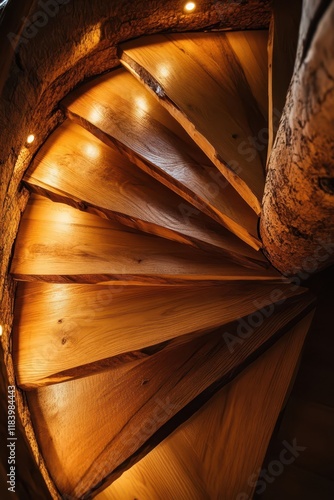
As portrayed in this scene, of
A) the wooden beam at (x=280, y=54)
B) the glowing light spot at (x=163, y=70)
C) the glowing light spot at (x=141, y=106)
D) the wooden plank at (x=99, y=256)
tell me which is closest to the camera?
the wooden beam at (x=280, y=54)

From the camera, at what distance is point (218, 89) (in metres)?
1.99

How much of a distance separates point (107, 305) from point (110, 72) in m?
1.29

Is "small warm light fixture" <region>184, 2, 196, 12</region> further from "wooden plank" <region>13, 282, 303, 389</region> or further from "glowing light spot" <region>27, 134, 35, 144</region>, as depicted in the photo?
"wooden plank" <region>13, 282, 303, 389</region>

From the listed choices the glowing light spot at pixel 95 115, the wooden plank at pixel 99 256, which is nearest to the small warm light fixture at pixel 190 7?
the glowing light spot at pixel 95 115

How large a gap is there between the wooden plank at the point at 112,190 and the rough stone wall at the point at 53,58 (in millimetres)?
103

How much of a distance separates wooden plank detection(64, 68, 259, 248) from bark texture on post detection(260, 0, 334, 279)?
0.25m

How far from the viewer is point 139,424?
1.69 meters

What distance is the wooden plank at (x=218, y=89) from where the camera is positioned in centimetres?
170

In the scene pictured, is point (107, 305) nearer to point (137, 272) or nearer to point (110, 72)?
point (137, 272)

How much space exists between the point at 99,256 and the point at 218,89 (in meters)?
1.00

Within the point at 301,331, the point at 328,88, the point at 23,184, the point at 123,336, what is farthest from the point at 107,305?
the point at 328,88

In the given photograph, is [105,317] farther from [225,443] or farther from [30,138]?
[30,138]

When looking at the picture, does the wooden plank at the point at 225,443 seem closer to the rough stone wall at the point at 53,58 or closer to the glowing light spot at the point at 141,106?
the rough stone wall at the point at 53,58

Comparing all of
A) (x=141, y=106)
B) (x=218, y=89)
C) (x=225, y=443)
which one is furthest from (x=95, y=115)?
(x=225, y=443)
